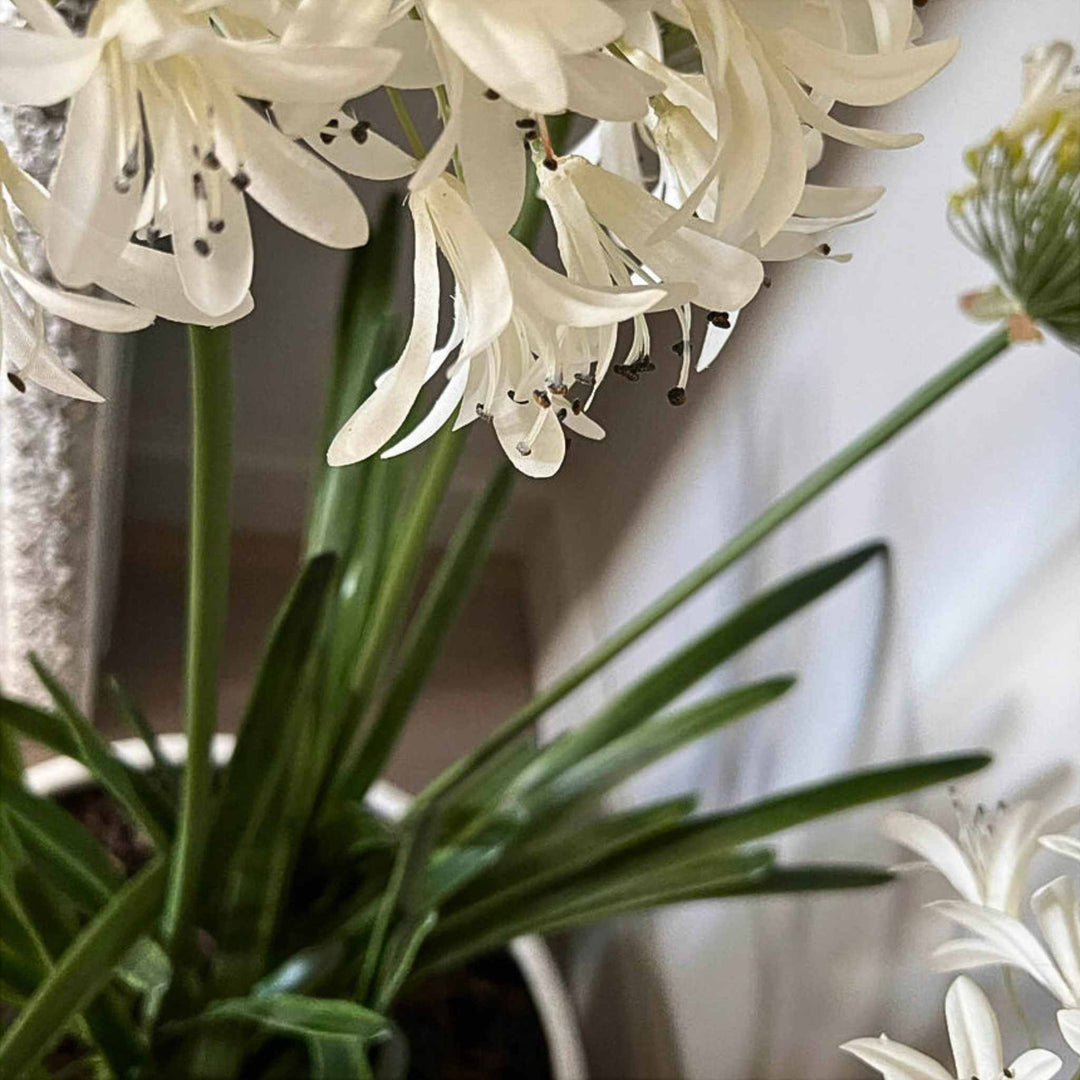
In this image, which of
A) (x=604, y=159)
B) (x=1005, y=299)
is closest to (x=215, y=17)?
(x=604, y=159)

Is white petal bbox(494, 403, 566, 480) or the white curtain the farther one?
the white curtain

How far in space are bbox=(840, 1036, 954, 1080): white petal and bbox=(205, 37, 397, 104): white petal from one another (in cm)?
29

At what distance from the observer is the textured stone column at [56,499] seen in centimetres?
60

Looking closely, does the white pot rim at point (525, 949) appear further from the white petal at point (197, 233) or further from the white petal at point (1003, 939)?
the white petal at point (197, 233)

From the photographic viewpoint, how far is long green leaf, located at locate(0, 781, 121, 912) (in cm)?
58

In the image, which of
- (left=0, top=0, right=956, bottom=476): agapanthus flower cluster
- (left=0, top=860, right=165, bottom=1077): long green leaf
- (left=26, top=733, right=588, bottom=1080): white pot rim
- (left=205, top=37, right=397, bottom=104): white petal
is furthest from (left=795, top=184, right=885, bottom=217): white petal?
(left=26, top=733, right=588, bottom=1080): white pot rim

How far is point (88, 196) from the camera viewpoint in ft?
0.71

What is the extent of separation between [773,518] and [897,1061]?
13.7 inches

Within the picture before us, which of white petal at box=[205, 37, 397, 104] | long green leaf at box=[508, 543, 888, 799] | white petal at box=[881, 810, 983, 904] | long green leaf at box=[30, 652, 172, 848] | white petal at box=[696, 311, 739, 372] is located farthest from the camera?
long green leaf at box=[508, 543, 888, 799]

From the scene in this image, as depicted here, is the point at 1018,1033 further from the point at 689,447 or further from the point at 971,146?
the point at 689,447

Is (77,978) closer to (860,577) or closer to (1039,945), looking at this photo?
(1039,945)

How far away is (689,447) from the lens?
968mm

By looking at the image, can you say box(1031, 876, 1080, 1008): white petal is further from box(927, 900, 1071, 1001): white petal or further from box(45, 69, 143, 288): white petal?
box(45, 69, 143, 288): white petal

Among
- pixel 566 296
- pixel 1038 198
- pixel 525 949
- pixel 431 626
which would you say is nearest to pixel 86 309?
pixel 566 296
